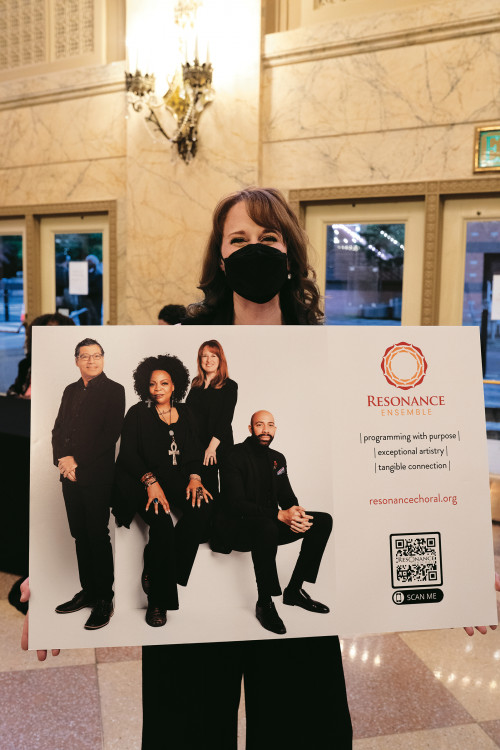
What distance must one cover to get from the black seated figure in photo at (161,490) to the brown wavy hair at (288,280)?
34 centimetres

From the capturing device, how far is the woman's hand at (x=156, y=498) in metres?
1.14

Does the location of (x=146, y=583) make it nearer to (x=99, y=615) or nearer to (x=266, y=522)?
(x=99, y=615)

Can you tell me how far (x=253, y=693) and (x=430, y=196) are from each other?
376 cm

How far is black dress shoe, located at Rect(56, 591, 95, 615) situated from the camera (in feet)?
3.67

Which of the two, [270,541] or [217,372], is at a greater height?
[217,372]

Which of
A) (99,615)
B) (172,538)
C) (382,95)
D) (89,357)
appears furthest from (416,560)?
(382,95)

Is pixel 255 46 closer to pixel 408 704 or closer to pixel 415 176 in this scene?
pixel 415 176

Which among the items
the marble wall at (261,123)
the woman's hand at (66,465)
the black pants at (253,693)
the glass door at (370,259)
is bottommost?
the black pants at (253,693)

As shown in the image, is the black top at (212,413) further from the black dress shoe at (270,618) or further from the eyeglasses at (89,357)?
the black dress shoe at (270,618)

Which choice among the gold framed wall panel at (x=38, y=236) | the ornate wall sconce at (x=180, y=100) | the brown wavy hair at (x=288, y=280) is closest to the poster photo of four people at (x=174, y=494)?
the brown wavy hair at (x=288, y=280)

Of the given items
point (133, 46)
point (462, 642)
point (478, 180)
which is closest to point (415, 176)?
point (478, 180)

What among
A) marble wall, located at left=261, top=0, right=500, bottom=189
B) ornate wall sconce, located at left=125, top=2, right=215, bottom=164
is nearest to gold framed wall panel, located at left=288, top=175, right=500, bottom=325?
marble wall, located at left=261, top=0, right=500, bottom=189

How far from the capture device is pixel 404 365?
1244 mm

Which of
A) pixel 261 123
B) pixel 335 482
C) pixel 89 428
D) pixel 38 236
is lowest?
pixel 335 482
